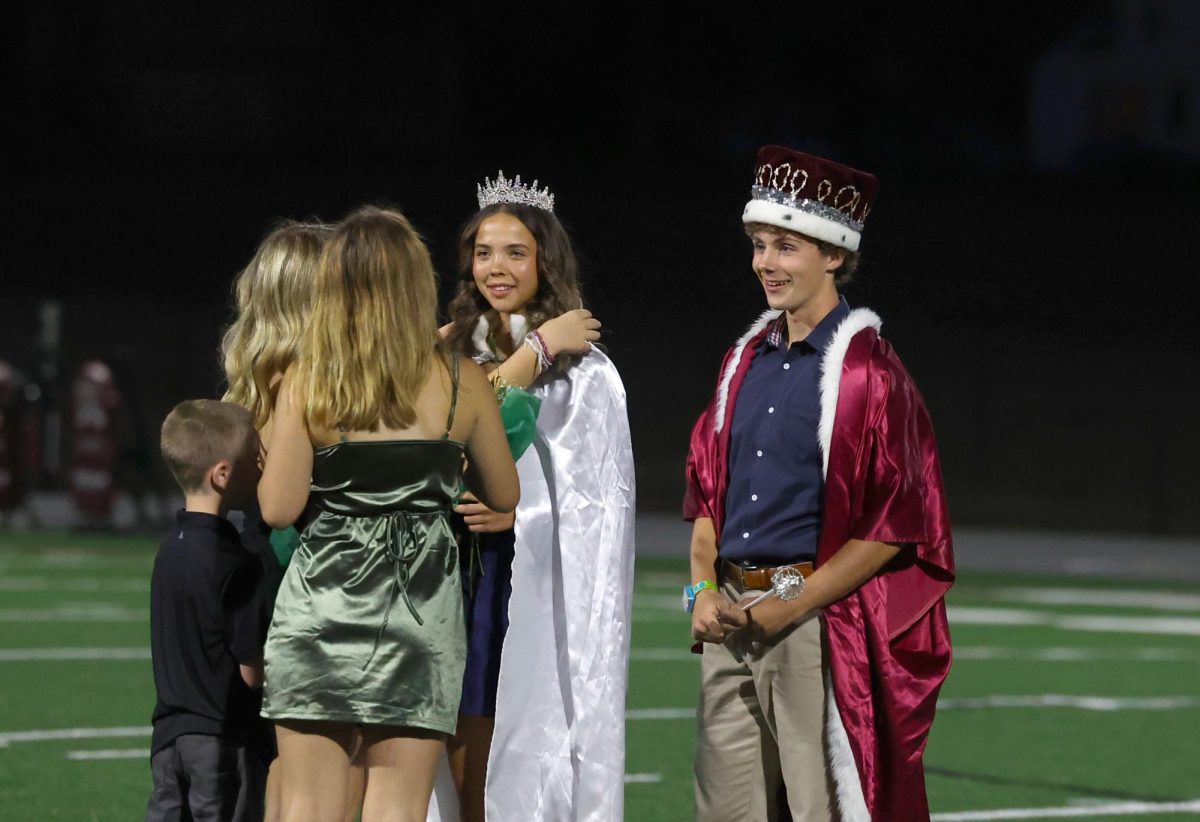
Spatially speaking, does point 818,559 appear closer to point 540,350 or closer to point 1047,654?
point 540,350

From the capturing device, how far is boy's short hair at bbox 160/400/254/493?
16.3ft

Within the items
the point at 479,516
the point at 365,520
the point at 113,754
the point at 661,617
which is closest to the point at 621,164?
the point at 661,617

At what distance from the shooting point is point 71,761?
28.5 ft

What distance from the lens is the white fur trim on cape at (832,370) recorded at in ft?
17.0

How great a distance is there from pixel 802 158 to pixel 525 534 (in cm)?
133

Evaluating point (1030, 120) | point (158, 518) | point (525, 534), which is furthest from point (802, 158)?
point (1030, 120)

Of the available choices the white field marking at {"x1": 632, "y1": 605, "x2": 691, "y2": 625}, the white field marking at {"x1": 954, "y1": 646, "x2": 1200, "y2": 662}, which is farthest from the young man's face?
the white field marking at {"x1": 632, "y1": 605, "x2": 691, "y2": 625}

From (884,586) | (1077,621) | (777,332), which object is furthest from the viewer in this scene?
(1077,621)

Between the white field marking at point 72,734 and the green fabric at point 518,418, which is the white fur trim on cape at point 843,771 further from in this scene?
the white field marking at point 72,734

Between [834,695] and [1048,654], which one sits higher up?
[834,695]

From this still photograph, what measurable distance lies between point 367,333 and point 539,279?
1432 mm

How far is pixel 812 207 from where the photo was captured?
5.30 metres

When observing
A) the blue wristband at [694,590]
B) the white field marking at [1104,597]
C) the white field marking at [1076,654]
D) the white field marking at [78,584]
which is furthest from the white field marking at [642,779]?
the white field marking at [1104,597]

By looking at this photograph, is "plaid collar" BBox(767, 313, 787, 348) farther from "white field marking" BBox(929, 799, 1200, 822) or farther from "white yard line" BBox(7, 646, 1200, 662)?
"white yard line" BBox(7, 646, 1200, 662)
